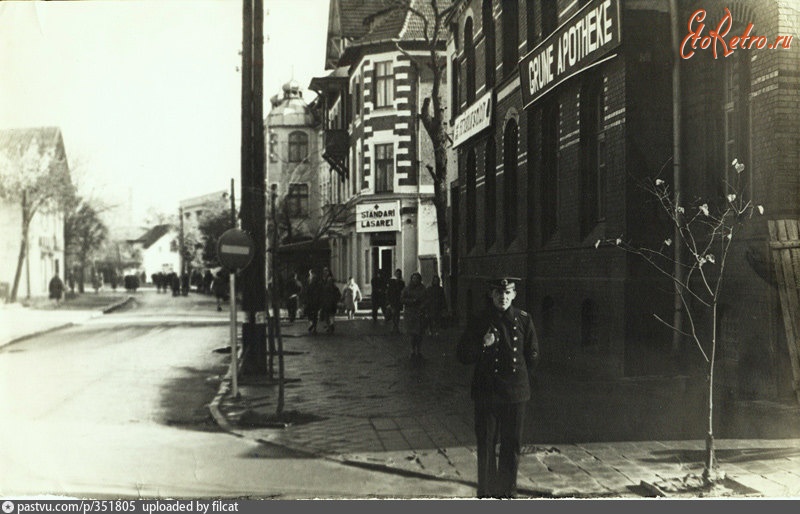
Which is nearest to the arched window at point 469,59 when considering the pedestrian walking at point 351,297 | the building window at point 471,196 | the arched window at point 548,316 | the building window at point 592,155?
the building window at point 471,196

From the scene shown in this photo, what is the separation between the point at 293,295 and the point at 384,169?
168 centimetres

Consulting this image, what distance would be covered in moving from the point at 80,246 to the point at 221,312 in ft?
7.98

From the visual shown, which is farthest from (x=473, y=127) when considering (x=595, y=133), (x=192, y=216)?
(x=192, y=216)

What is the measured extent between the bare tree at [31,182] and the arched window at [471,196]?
3469mm

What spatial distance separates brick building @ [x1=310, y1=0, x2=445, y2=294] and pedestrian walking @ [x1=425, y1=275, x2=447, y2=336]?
0.17 metres

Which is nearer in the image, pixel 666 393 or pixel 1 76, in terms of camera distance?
pixel 666 393

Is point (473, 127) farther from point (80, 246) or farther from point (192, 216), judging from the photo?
point (80, 246)

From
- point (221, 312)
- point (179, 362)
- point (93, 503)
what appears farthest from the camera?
point (221, 312)

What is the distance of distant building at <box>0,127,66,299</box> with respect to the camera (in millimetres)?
7230

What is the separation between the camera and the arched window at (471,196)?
7.59 meters

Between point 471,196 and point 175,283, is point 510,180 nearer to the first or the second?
point 471,196

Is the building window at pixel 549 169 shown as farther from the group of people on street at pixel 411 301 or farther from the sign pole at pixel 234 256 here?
the sign pole at pixel 234 256

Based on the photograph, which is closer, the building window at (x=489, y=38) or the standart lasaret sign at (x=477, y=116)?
the standart lasaret sign at (x=477, y=116)

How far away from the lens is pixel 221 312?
958 cm
